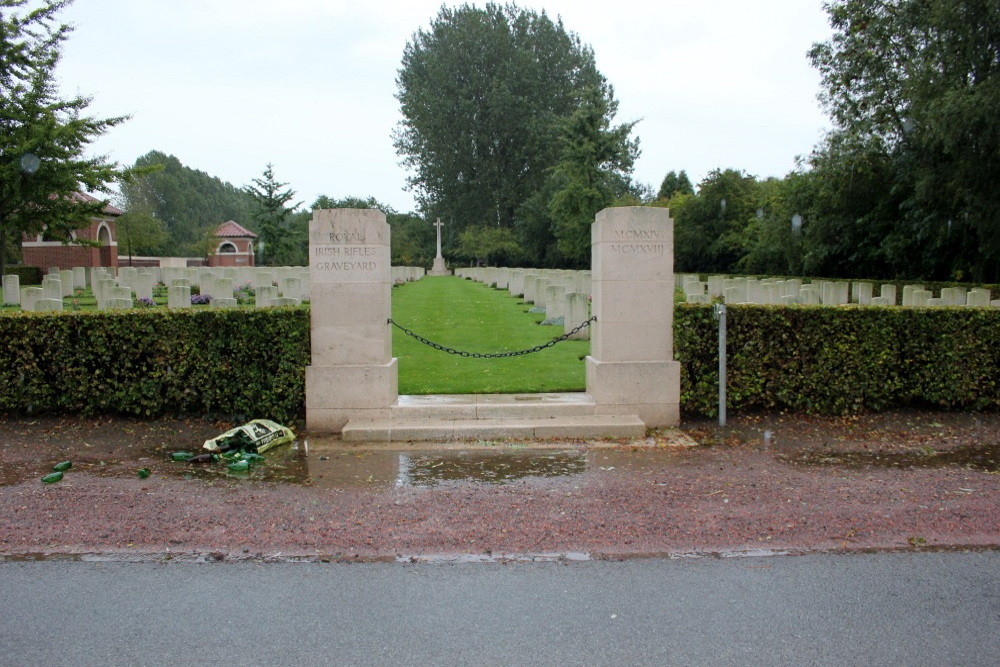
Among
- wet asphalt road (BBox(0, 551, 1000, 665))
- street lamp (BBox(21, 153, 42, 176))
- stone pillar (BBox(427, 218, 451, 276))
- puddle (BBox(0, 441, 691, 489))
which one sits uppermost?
street lamp (BBox(21, 153, 42, 176))

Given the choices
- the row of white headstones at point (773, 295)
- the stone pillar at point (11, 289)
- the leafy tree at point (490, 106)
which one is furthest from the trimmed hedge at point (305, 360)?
the leafy tree at point (490, 106)

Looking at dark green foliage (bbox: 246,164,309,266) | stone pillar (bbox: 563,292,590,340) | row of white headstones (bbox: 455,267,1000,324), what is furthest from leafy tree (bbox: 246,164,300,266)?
stone pillar (bbox: 563,292,590,340)

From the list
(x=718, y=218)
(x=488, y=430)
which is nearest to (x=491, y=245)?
(x=718, y=218)

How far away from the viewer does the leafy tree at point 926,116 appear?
2005cm

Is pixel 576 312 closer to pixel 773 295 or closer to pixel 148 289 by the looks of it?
pixel 773 295

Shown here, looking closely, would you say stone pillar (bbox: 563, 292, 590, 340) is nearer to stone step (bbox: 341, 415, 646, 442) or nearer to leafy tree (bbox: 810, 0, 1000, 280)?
stone step (bbox: 341, 415, 646, 442)

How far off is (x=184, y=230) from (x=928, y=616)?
4285 inches

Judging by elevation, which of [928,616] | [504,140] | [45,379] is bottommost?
[928,616]

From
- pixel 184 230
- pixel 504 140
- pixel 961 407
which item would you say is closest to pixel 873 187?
pixel 961 407

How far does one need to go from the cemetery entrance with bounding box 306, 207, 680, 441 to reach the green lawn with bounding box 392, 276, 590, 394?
1.11 metres

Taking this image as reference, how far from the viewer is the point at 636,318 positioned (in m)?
A: 8.53

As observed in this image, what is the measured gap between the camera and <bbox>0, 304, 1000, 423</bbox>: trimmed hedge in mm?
8359

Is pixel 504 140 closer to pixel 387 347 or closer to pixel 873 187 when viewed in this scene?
pixel 873 187

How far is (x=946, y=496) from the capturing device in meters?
5.82
